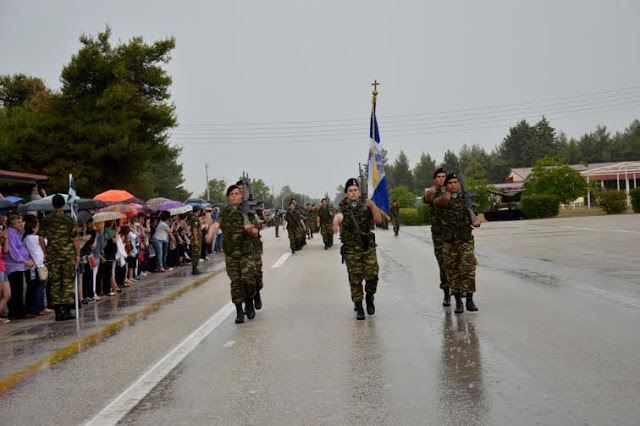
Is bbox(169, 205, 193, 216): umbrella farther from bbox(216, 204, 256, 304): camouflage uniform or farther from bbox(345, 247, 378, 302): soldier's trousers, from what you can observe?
bbox(345, 247, 378, 302): soldier's trousers

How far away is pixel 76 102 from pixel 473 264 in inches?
1405

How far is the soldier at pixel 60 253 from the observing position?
10.9 meters

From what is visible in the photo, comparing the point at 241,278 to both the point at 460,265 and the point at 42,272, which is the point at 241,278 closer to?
the point at 460,265

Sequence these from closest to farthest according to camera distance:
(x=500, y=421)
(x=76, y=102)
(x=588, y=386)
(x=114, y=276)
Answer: (x=500, y=421) → (x=588, y=386) → (x=114, y=276) → (x=76, y=102)

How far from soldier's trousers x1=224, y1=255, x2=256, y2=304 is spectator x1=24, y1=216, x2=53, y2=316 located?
3.90 m

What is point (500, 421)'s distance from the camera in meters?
4.74

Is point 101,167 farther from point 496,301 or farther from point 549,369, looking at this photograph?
point 549,369

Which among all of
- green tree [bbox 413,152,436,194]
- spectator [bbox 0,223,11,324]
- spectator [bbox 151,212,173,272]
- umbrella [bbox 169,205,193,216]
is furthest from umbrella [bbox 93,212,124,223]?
green tree [bbox 413,152,436,194]

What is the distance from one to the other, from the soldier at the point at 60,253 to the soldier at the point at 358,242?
446 cm

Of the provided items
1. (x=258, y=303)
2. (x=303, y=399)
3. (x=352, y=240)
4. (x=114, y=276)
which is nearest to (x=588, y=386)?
(x=303, y=399)

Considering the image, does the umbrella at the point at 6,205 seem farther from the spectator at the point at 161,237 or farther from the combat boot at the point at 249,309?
the combat boot at the point at 249,309

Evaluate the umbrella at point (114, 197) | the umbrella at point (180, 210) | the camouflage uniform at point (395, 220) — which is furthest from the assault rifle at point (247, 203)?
the camouflage uniform at point (395, 220)

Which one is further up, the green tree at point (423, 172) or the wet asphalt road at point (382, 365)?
the green tree at point (423, 172)

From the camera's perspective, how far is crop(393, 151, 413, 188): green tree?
550 feet
